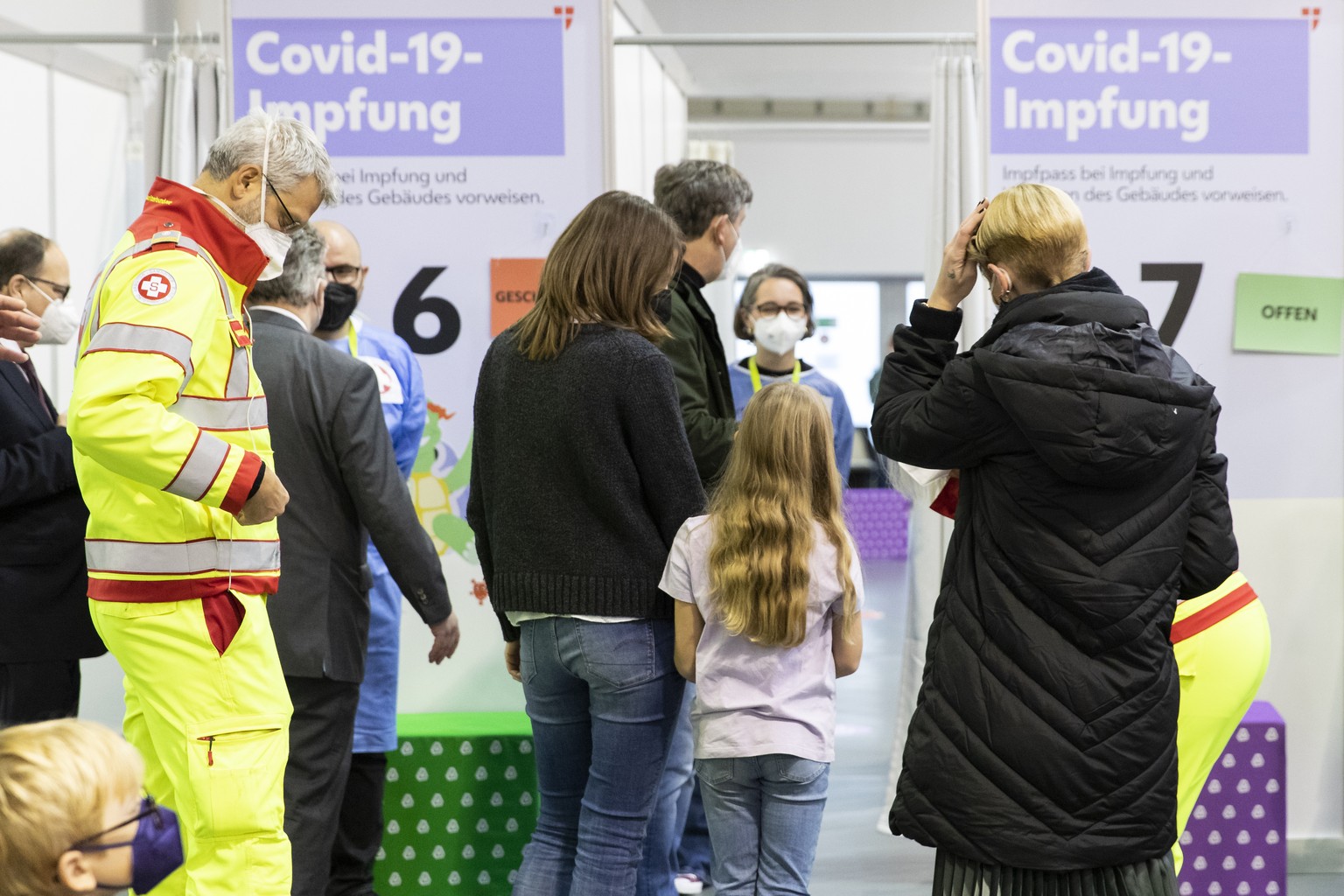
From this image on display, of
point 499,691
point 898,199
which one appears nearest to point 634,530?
point 499,691

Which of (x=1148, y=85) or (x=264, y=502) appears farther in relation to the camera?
(x=1148, y=85)

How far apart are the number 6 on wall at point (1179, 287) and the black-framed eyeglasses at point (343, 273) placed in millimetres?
1987

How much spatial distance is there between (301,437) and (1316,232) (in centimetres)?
256

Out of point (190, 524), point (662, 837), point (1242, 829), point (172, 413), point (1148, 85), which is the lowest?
point (1242, 829)

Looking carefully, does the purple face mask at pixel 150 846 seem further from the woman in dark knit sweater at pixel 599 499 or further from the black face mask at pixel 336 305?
the black face mask at pixel 336 305

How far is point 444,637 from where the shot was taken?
2725 mm

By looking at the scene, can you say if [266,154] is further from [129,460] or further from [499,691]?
[499,691]

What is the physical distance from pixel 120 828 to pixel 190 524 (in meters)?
0.75

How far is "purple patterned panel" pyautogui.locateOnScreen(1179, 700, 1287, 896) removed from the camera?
304 cm

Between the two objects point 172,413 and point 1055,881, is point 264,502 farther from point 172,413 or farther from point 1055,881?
point 1055,881

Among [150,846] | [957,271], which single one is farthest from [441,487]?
[150,846]

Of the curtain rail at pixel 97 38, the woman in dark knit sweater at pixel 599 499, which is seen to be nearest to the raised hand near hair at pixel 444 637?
the woman in dark knit sweater at pixel 599 499

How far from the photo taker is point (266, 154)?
2074 millimetres

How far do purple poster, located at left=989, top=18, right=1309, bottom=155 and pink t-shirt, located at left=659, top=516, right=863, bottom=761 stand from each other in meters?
1.63
